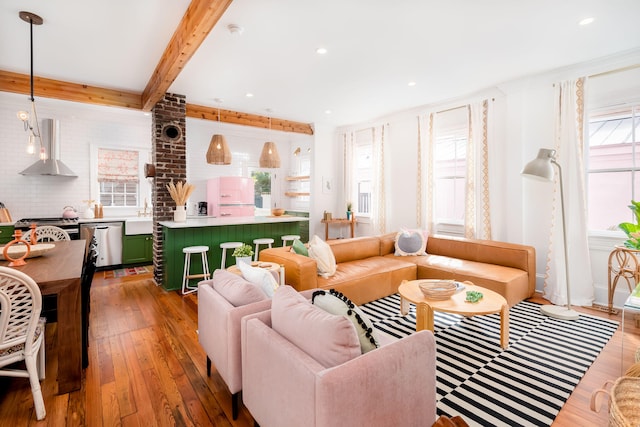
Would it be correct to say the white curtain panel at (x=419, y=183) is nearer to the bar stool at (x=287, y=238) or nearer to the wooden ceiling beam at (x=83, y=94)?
the bar stool at (x=287, y=238)

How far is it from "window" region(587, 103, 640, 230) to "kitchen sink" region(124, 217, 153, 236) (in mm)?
6722

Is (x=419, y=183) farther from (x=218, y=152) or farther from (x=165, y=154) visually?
(x=165, y=154)

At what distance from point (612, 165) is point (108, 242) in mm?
7382

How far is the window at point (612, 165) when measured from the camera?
353 centimetres

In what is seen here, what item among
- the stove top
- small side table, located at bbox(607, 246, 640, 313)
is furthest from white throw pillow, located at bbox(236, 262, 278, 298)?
the stove top

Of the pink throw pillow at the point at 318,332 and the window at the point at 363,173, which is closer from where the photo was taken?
the pink throw pillow at the point at 318,332

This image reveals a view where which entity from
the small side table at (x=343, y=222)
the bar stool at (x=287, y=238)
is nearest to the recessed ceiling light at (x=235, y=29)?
the bar stool at (x=287, y=238)

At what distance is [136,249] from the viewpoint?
564 cm

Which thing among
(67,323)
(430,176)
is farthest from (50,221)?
(430,176)

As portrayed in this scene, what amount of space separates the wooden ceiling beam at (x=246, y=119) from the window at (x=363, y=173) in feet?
3.67

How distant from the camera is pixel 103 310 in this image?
3.57 metres

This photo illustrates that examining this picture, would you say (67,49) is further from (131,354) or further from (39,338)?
(131,354)

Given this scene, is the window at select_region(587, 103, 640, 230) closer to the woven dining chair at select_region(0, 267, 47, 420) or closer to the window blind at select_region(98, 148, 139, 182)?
the woven dining chair at select_region(0, 267, 47, 420)

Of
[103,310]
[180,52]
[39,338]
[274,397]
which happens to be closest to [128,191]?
[103,310]
